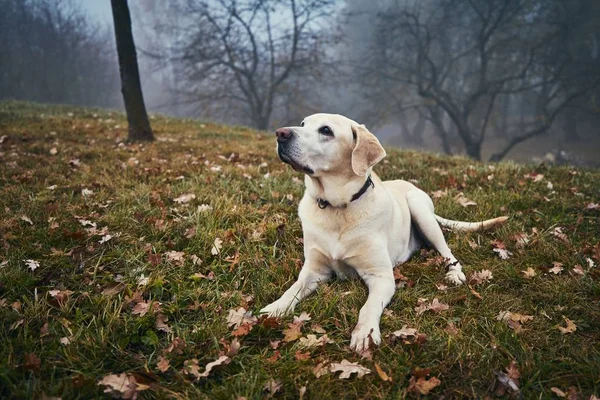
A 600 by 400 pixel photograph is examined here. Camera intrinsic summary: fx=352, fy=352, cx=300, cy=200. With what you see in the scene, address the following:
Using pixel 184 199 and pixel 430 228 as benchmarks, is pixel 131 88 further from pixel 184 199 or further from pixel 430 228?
pixel 430 228

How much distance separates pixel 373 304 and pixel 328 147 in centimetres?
131

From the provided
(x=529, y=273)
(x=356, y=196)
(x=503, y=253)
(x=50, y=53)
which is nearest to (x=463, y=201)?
(x=503, y=253)

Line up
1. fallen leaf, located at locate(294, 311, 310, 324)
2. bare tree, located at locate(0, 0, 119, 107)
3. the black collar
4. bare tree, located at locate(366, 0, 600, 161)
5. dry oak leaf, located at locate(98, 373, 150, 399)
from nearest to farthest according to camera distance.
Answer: dry oak leaf, located at locate(98, 373, 150, 399) < fallen leaf, located at locate(294, 311, 310, 324) < the black collar < bare tree, located at locate(366, 0, 600, 161) < bare tree, located at locate(0, 0, 119, 107)

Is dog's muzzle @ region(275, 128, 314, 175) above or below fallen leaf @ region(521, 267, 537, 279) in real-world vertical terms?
above

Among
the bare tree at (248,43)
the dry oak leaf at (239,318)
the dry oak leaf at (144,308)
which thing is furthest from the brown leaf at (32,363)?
the bare tree at (248,43)

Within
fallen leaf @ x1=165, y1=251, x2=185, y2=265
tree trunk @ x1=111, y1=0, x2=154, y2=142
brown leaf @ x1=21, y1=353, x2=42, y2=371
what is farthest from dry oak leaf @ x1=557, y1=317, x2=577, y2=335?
tree trunk @ x1=111, y1=0, x2=154, y2=142

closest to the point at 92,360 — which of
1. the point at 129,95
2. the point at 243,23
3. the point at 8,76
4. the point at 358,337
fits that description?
the point at 358,337

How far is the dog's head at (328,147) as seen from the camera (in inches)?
112

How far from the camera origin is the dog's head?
2854 millimetres

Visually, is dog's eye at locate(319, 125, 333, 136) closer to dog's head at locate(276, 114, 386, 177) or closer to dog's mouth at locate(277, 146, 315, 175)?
dog's head at locate(276, 114, 386, 177)

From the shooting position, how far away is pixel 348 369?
199 cm

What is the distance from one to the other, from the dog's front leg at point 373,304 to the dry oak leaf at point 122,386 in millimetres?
1238

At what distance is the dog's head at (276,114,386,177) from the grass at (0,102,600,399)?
0.95 metres

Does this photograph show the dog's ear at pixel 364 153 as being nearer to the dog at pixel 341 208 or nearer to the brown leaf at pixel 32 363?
the dog at pixel 341 208
